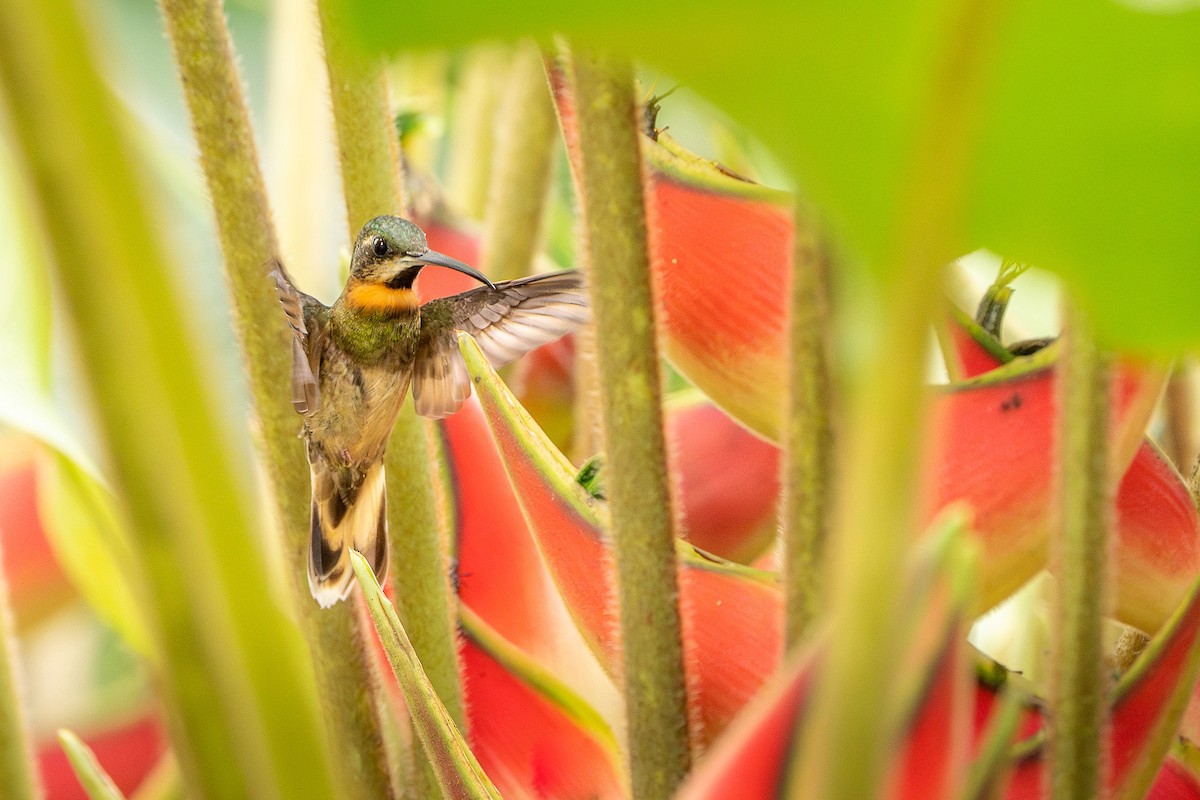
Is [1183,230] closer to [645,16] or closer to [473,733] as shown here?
[645,16]

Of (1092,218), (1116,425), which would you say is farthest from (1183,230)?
(1116,425)

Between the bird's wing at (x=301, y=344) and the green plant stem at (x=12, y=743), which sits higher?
the bird's wing at (x=301, y=344)

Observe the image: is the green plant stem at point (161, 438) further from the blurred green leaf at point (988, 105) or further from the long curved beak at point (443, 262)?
the long curved beak at point (443, 262)

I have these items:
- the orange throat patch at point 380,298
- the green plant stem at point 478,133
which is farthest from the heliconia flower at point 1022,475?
the green plant stem at point 478,133

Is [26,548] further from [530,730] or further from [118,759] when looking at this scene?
[530,730]

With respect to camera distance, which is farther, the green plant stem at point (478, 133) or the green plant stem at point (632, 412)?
the green plant stem at point (478, 133)

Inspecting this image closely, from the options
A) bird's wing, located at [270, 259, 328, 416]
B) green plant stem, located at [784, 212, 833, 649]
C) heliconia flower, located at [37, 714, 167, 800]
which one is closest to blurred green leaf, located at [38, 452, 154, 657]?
heliconia flower, located at [37, 714, 167, 800]

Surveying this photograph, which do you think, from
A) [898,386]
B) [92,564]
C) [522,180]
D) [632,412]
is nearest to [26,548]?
[92,564]
